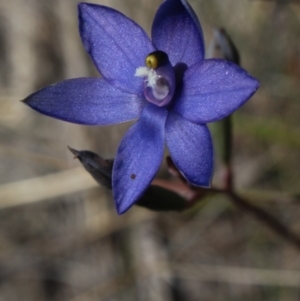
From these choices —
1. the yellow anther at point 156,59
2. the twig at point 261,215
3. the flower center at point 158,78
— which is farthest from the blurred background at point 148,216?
the yellow anther at point 156,59

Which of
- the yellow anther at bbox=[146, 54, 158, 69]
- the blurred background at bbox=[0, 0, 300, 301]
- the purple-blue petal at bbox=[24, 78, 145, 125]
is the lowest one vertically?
the blurred background at bbox=[0, 0, 300, 301]

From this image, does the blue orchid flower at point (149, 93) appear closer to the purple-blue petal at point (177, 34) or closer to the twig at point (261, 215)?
the purple-blue petal at point (177, 34)

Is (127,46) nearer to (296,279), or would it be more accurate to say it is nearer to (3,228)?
(296,279)

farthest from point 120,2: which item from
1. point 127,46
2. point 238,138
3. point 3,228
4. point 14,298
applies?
point 127,46

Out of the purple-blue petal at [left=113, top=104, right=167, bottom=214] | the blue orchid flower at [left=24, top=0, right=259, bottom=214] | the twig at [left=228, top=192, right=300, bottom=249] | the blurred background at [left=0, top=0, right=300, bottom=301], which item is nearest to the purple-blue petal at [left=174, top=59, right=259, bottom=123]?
the blue orchid flower at [left=24, top=0, right=259, bottom=214]

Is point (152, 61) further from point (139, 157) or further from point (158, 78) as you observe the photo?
point (139, 157)

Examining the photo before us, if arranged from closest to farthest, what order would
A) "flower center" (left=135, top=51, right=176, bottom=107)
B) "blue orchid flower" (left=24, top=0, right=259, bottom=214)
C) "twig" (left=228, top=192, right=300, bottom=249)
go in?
"blue orchid flower" (left=24, top=0, right=259, bottom=214) < "flower center" (left=135, top=51, right=176, bottom=107) < "twig" (left=228, top=192, right=300, bottom=249)

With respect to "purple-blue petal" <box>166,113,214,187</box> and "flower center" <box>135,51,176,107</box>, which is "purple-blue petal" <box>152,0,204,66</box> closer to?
"flower center" <box>135,51,176,107</box>

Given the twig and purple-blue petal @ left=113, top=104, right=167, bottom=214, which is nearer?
purple-blue petal @ left=113, top=104, right=167, bottom=214
